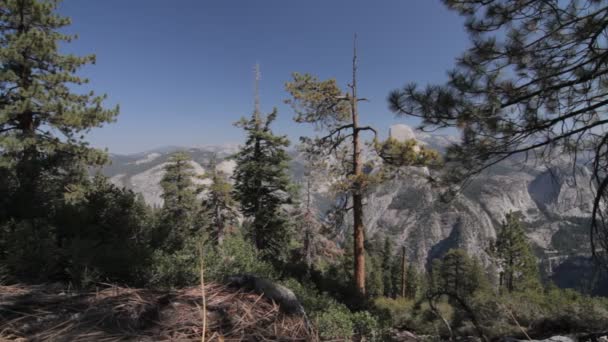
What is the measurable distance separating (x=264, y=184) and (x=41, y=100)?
30.3 feet

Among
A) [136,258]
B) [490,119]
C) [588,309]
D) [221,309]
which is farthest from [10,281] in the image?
[588,309]

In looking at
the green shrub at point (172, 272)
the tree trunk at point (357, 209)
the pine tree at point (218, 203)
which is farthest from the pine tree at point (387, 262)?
the green shrub at point (172, 272)

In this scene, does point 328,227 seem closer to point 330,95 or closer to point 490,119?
point 330,95

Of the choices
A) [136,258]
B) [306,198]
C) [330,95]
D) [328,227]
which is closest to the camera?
[136,258]

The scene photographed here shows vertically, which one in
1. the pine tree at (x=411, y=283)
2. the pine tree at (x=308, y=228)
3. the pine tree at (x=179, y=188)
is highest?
the pine tree at (x=179, y=188)

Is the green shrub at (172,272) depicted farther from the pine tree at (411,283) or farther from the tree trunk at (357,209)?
the pine tree at (411,283)

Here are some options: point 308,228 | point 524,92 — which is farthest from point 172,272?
point 308,228

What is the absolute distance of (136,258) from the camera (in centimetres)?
385

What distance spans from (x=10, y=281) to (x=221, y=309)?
8.89 ft

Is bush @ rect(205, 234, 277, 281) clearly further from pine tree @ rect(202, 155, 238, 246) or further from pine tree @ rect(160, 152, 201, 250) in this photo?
pine tree @ rect(160, 152, 201, 250)

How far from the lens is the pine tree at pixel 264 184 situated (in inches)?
571

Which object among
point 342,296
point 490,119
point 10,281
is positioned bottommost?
point 342,296

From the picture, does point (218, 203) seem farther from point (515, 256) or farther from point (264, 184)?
point (515, 256)

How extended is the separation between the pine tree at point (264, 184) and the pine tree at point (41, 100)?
20.4 feet
